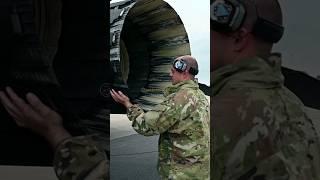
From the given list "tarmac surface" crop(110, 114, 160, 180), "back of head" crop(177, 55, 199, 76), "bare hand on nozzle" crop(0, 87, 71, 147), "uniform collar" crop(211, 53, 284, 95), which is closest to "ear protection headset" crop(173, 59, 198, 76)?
"back of head" crop(177, 55, 199, 76)

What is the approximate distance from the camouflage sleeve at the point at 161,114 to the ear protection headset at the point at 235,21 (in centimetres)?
49

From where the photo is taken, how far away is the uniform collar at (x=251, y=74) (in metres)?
2.95

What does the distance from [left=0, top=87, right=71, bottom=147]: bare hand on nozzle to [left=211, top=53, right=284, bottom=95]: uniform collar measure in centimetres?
109

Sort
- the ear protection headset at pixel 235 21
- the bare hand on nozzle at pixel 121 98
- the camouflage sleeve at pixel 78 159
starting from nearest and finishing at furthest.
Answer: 1. the ear protection headset at pixel 235 21
2. the bare hand on nozzle at pixel 121 98
3. the camouflage sleeve at pixel 78 159

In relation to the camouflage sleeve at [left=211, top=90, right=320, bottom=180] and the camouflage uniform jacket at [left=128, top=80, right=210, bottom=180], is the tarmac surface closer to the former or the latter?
Answer: the camouflage uniform jacket at [left=128, top=80, right=210, bottom=180]

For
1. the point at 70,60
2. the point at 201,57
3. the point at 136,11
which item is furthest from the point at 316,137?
the point at 70,60

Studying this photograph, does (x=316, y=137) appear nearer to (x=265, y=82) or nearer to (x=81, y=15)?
(x=265, y=82)

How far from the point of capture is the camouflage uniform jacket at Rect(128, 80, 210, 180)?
309 cm

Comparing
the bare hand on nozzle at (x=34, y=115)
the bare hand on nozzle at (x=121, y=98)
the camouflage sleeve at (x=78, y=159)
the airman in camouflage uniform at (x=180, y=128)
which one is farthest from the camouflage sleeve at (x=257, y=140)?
the bare hand on nozzle at (x=34, y=115)

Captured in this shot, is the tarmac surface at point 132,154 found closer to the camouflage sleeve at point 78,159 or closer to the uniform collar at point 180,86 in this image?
the camouflage sleeve at point 78,159

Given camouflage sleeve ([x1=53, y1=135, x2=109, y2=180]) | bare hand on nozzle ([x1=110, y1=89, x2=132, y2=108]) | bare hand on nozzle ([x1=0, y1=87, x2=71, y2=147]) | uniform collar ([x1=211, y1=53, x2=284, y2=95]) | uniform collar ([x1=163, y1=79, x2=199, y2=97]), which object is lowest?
camouflage sleeve ([x1=53, y1=135, x2=109, y2=180])

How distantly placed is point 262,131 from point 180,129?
1.72ft

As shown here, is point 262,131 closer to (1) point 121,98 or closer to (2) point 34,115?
(1) point 121,98

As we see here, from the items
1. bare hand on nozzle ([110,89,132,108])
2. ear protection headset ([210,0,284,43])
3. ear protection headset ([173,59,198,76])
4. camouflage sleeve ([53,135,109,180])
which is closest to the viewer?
ear protection headset ([210,0,284,43])
